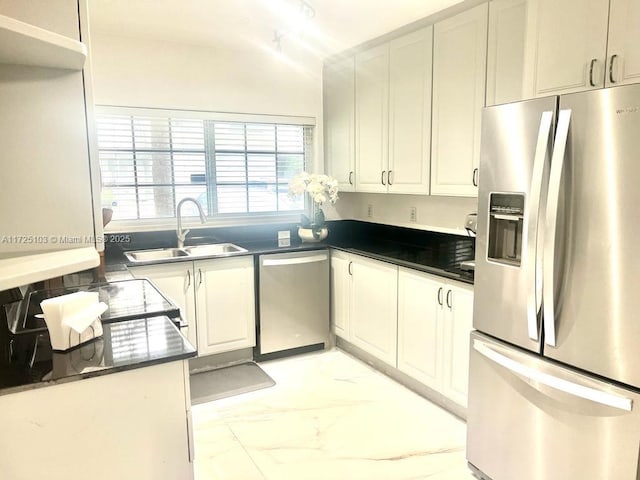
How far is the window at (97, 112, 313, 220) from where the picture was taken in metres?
3.52

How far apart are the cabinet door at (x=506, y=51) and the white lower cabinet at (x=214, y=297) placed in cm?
205

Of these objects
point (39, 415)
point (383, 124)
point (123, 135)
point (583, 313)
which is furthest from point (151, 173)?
point (583, 313)

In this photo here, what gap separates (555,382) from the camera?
1801mm

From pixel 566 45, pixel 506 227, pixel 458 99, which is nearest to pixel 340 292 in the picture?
pixel 458 99

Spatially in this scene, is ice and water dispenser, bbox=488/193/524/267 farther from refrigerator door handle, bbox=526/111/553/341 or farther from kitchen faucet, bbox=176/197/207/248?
kitchen faucet, bbox=176/197/207/248

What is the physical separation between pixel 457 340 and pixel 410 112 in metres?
1.57

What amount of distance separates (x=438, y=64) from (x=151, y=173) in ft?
7.38

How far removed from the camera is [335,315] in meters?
3.87

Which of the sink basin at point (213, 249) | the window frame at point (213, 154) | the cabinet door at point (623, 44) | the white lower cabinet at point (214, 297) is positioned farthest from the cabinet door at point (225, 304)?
the cabinet door at point (623, 44)

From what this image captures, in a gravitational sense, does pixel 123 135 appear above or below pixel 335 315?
above

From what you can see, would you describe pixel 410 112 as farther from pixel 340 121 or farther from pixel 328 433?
pixel 328 433

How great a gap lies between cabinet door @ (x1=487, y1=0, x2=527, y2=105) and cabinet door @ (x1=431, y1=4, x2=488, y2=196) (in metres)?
0.06

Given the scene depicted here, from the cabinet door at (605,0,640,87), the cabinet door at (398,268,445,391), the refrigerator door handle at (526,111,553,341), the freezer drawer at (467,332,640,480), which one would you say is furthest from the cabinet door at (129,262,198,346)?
the cabinet door at (605,0,640,87)

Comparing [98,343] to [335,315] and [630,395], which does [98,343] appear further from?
[335,315]
